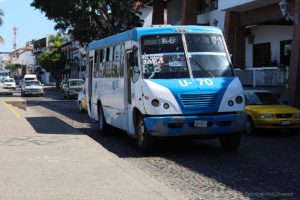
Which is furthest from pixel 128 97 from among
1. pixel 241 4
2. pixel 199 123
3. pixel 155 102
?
pixel 241 4

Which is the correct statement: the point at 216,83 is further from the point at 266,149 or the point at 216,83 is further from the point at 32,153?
the point at 32,153

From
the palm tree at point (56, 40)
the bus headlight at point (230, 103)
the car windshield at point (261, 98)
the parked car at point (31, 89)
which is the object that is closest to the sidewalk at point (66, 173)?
the bus headlight at point (230, 103)

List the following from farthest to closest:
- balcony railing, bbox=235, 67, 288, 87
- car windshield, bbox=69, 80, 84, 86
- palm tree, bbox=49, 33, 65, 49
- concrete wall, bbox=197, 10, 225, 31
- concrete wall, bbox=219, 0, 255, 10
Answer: palm tree, bbox=49, 33, 65, 49, car windshield, bbox=69, 80, 84, 86, concrete wall, bbox=197, 10, 225, 31, concrete wall, bbox=219, 0, 255, 10, balcony railing, bbox=235, 67, 288, 87

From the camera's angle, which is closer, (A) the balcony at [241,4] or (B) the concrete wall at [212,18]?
(A) the balcony at [241,4]

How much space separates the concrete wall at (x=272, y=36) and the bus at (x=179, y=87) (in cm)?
1692

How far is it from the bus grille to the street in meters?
1.14

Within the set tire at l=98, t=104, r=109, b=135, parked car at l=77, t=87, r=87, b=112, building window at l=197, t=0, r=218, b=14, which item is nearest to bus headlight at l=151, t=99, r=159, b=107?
tire at l=98, t=104, r=109, b=135

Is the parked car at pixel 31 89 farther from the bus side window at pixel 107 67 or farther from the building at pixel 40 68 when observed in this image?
the building at pixel 40 68

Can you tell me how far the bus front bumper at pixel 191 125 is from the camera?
37.8 feet

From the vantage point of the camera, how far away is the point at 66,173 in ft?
29.0

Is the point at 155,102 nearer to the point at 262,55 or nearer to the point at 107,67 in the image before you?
the point at 107,67

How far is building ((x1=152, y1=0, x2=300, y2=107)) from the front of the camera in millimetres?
24047

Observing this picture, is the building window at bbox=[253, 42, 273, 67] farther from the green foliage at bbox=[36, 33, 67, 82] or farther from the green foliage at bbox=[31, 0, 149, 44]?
the green foliage at bbox=[36, 33, 67, 82]

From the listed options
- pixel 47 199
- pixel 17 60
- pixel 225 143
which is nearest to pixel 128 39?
pixel 225 143
